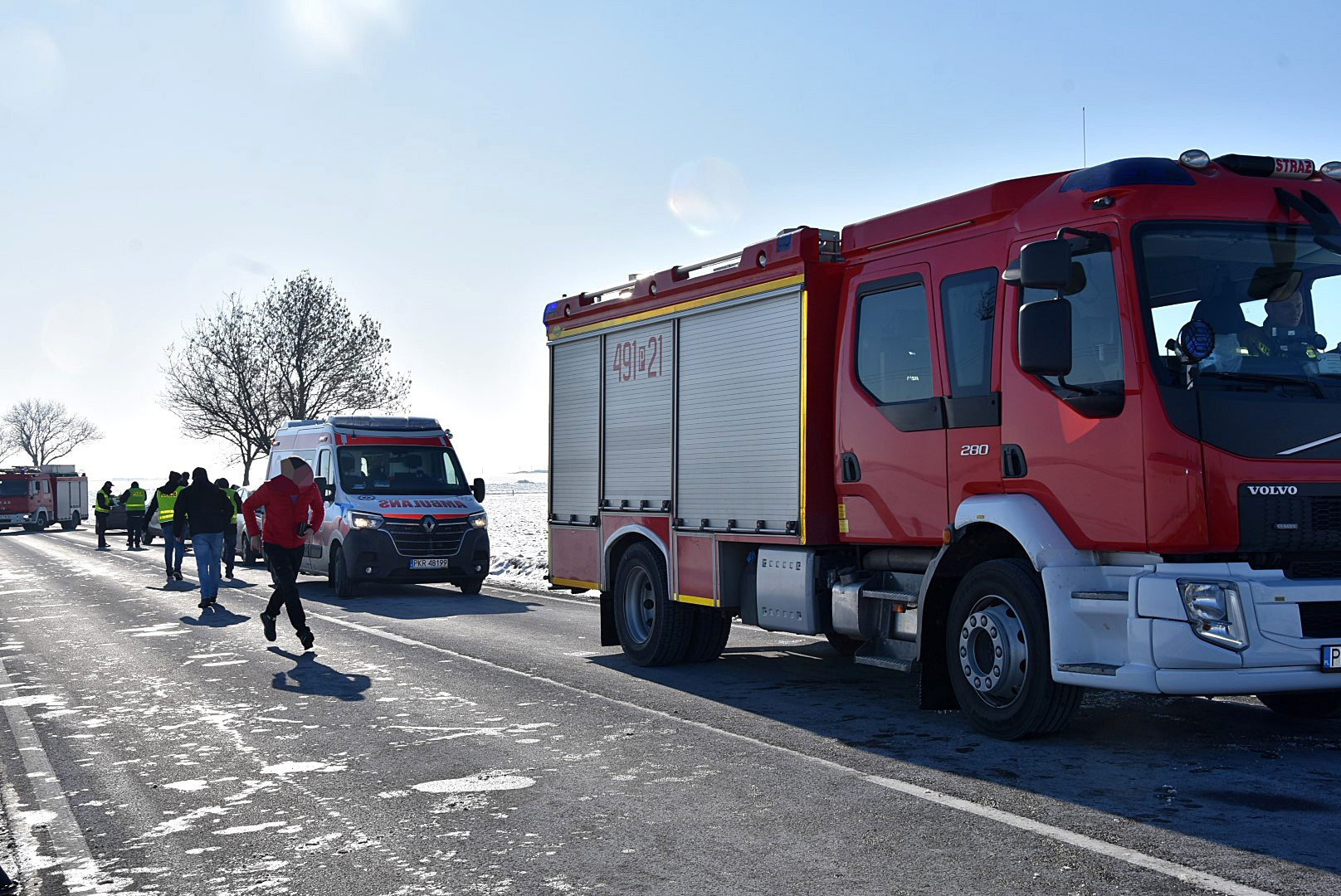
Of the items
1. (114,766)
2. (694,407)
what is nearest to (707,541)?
(694,407)

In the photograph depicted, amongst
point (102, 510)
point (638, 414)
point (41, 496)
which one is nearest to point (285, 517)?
point (638, 414)

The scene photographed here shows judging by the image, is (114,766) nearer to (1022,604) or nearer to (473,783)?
(473,783)

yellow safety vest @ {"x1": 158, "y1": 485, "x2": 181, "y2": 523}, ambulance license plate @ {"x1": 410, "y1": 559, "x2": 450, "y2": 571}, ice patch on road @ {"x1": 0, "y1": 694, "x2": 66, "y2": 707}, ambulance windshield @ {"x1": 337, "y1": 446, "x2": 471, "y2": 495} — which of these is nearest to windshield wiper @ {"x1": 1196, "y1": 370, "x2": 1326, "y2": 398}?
ice patch on road @ {"x1": 0, "y1": 694, "x2": 66, "y2": 707}

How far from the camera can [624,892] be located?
179 inches

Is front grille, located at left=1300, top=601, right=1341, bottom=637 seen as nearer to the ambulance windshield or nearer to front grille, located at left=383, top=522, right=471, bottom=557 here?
front grille, located at left=383, top=522, right=471, bottom=557

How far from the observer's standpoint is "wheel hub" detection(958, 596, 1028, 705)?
278 inches

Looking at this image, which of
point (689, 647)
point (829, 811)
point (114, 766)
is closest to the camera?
point (829, 811)

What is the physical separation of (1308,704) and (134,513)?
113 ft

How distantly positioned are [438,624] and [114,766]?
23.7 feet

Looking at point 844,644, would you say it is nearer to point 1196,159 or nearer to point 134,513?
point 1196,159

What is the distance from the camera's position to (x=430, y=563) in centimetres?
1814

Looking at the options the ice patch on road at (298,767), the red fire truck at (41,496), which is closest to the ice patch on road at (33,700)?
the ice patch on road at (298,767)

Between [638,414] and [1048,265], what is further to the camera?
[638,414]

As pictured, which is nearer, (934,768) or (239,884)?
(239,884)
